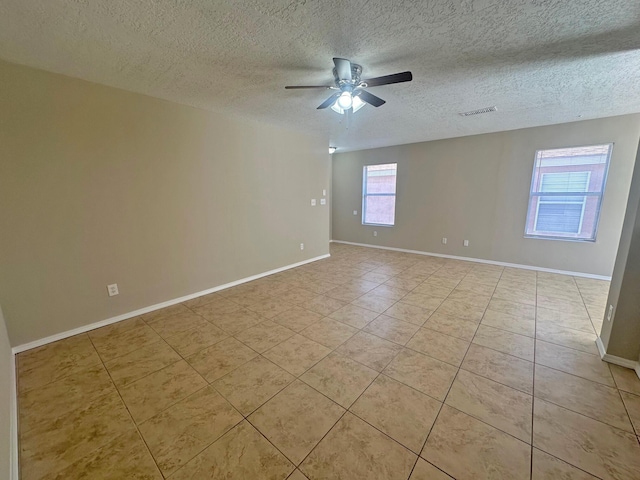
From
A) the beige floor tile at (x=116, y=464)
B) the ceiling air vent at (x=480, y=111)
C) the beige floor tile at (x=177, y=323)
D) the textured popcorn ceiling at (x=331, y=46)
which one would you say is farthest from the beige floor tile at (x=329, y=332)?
the ceiling air vent at (x=480, y=111)

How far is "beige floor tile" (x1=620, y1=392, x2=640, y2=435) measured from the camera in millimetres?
1495

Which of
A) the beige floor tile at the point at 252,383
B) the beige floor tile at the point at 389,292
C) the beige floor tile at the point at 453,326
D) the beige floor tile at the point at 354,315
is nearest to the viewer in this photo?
the beige floor tile at the point at 252,383

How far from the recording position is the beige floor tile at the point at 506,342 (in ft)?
7.19

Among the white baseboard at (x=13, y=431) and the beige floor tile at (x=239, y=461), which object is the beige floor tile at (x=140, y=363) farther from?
the beige floor tile at (x=239, y=461)

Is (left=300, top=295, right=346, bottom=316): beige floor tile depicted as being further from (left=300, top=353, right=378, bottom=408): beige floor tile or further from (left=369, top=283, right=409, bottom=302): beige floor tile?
(left=300, top=353, right=378, bottom=408): beige floor tile

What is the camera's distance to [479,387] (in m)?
1.80

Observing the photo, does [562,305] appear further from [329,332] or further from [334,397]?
[334,397]

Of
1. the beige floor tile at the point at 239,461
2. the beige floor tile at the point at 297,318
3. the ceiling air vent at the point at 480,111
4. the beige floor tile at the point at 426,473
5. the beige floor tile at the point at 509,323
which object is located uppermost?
the ceiling air vent at the point at 480,111

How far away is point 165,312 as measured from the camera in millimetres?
2961

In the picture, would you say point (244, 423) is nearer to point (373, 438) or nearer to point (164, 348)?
point (373, 438)

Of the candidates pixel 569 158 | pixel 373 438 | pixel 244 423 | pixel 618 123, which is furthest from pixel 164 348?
pixel 618 123

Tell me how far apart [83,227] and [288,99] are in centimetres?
249

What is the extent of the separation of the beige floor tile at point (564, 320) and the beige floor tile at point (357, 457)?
7.73 feet

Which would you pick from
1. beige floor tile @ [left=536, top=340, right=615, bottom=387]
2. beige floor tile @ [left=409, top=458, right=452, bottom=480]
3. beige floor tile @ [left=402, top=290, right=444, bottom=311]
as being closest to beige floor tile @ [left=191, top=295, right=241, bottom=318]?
beige floor tile @ [left=402, top=290, right=444, bottom=311]
